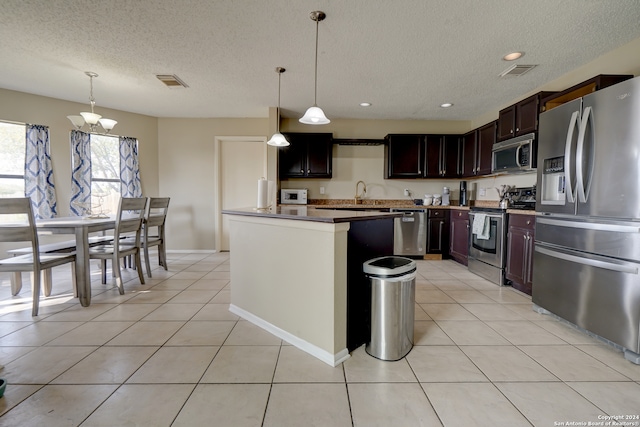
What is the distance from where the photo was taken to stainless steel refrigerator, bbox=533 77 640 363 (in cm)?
170

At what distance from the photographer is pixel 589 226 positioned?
6.33 ft

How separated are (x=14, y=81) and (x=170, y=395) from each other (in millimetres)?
4502

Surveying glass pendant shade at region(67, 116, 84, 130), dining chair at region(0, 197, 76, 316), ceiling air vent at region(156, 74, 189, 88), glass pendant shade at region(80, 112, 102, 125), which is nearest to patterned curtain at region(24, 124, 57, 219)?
glass pendant shade at region(67, 116, 84, 130)

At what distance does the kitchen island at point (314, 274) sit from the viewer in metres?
1.63

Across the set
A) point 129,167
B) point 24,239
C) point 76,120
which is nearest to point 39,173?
point 129,167

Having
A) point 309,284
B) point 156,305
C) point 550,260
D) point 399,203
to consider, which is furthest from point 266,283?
point 399,203

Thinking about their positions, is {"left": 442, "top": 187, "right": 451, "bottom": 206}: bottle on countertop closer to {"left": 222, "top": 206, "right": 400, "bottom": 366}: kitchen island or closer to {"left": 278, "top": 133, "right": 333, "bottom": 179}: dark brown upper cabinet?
{"left": 278, "top": 133, "right": 333, "bottom": 179}: dark brown upper cabinet

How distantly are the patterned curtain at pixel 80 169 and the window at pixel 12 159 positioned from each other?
1.70 feet

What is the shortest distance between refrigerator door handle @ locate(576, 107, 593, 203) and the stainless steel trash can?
1433 millimetres

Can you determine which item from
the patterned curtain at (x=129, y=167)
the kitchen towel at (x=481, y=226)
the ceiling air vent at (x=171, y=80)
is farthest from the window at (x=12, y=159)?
the kitchen towel at (x=481, y=226)

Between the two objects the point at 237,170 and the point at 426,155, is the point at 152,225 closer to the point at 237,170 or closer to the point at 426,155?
the point at 237,170

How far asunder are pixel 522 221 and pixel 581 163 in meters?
1.09

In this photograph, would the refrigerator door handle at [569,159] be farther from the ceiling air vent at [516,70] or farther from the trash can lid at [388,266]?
the trash can lid at [388,266]

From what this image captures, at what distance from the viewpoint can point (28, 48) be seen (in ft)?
8.43
